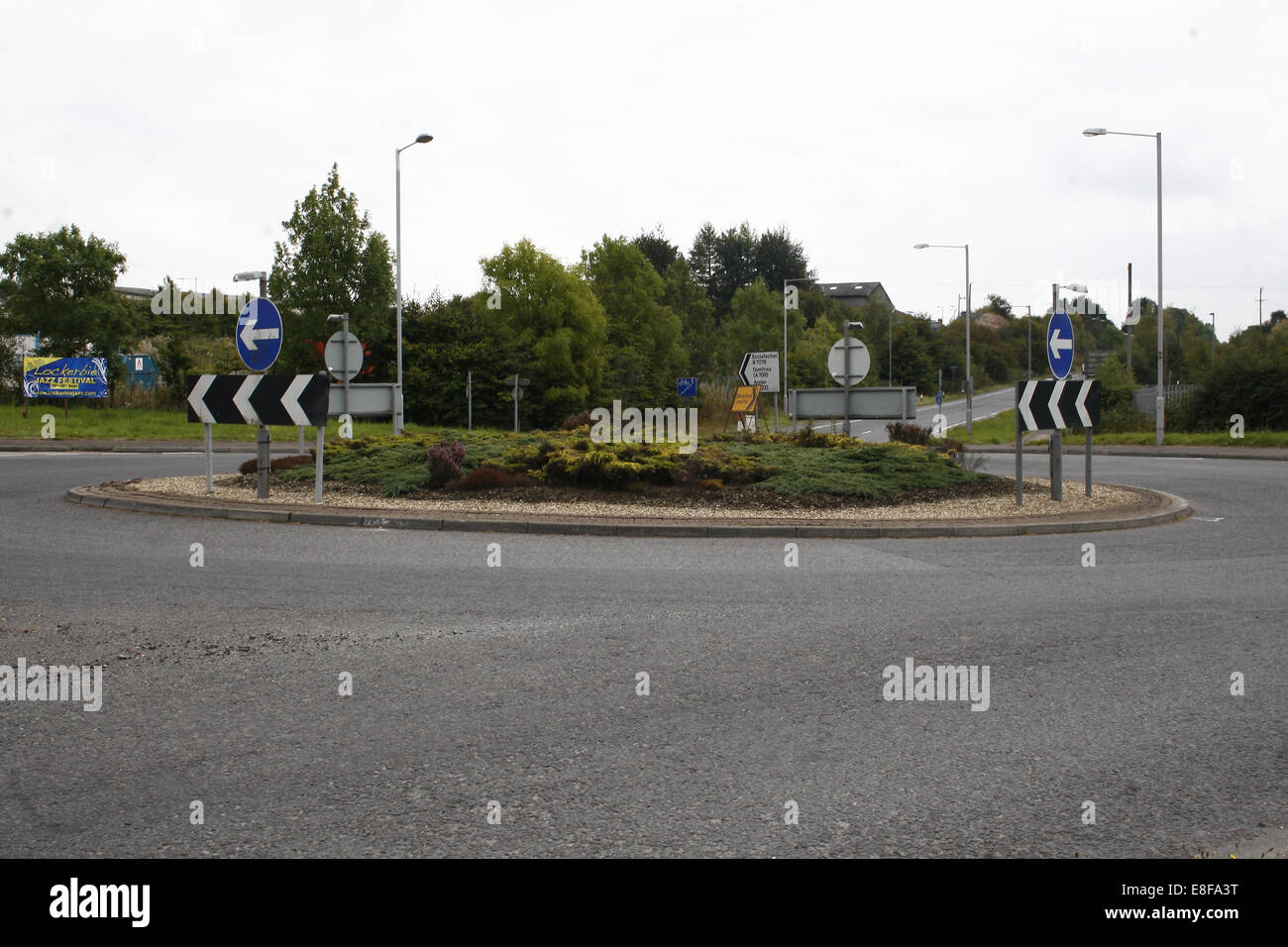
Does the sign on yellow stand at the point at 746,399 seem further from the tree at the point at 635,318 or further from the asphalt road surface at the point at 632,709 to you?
the tree at the point at 635,318

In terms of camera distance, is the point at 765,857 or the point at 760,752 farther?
the point at 760,752

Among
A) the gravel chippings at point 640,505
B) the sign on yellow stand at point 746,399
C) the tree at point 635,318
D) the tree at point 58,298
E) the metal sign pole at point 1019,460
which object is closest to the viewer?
the gravel chippings at point 640,505

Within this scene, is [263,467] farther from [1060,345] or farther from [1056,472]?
[1060,345]

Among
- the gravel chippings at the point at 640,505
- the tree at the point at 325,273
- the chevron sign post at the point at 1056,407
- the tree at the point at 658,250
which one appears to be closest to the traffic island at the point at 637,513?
the gravel chippings at the point at 640,505

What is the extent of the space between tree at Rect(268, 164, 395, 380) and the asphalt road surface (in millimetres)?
29814

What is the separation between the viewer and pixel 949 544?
12.1 m

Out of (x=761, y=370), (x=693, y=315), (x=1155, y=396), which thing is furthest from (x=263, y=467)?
(x=693, y=315)

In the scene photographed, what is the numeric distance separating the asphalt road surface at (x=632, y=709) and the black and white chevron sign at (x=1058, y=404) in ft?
18.0

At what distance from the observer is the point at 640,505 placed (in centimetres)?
1472

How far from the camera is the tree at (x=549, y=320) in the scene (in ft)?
156

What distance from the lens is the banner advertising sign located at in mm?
39438
